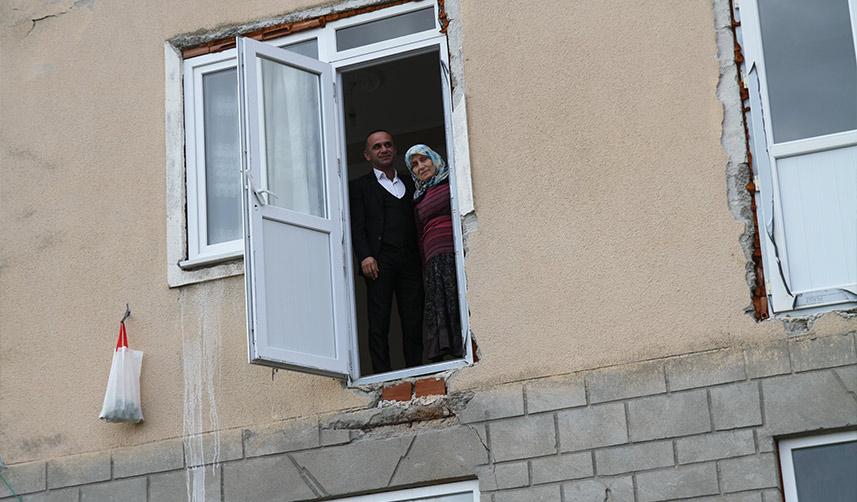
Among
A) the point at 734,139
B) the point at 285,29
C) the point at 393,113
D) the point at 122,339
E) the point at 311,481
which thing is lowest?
the point at 311,481

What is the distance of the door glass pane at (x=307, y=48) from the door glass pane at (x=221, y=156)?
18.1 inches

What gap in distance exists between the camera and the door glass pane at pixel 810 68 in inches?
346

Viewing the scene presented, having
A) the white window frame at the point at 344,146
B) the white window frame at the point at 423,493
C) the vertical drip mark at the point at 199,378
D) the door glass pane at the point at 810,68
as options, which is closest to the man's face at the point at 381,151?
the white window frame at the point at 344,146

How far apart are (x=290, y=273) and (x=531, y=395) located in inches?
58.7

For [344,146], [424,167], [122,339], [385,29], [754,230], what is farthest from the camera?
[424,167]

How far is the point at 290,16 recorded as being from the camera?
404 inches

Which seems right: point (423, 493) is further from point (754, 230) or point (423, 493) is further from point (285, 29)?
point (285, 29)

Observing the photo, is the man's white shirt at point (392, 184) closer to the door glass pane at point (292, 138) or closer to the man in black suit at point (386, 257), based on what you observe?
the man in black suit at point (386, 257)

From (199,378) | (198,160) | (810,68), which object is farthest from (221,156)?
(810,68)

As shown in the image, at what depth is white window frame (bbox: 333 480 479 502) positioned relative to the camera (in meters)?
9.03

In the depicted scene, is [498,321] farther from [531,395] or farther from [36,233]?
[36,233]

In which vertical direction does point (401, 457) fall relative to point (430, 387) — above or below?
below

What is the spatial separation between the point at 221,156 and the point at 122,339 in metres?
1.33

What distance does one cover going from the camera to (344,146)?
999 centimetres
